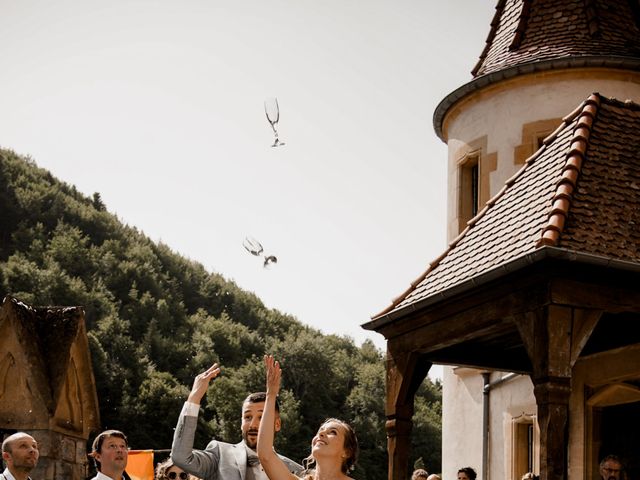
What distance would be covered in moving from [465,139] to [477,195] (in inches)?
41.8

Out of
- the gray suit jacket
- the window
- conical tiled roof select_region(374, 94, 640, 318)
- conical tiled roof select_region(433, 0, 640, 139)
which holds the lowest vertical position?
the gray suit jacket

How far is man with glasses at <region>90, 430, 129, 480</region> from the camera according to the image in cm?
724

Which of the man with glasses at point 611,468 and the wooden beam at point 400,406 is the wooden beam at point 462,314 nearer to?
the wooden beam at point 400,406

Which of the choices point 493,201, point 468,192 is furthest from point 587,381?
point 468,192

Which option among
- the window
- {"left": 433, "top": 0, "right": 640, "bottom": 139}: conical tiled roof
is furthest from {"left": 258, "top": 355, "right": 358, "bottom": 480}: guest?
the window

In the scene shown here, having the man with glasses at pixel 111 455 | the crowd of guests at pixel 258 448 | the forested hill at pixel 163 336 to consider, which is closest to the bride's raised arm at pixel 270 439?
the crowd of guests at pixel 258 448

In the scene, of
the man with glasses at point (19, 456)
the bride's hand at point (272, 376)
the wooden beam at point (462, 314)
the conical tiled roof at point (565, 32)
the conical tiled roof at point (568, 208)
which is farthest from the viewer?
the conical tiled roof at point (565, 32)

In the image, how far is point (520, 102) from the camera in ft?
Answer: 59.4

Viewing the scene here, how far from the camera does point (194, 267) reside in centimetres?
10575

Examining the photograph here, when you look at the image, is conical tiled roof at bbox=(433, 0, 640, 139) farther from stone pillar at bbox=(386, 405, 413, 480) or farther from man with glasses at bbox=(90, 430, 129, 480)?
man with glasses at bbox=(90, 430, 129, 480)

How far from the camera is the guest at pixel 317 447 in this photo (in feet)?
18.3

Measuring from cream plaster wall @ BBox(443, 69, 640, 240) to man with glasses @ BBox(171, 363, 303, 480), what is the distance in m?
12.6

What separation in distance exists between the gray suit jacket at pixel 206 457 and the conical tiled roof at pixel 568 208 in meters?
4.11

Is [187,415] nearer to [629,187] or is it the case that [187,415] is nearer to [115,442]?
[115,442]
